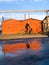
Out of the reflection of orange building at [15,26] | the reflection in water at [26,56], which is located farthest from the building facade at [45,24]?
the reflection in water at [26,56]

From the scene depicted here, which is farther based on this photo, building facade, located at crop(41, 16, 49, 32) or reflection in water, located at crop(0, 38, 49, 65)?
building facade, located at crop(41, 16, 49, 32)

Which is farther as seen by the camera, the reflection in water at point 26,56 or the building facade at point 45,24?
the building facade at point 45,24

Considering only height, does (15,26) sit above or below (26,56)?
below

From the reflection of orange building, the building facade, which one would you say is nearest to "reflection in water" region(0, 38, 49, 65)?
the building facade

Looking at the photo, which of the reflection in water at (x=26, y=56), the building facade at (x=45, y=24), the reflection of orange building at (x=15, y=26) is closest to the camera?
the reflection in water at (x=26, y=56)

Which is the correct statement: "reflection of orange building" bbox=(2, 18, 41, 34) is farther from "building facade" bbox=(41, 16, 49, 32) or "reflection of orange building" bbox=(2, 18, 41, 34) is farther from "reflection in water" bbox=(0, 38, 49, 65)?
"reflection in water" bbox=(0, 38, 49, 65)

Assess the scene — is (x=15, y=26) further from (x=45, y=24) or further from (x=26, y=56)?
(x=26, y=56)

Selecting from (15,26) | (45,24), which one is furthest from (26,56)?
(15,26)

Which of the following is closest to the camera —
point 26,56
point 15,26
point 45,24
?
point 26,56

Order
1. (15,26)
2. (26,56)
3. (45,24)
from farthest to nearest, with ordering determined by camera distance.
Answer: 1. (15,26)
2. (45,24)
3. (26,56)

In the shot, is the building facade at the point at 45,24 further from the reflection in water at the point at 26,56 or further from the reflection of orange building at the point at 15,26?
the reflection in water at the point at 26,56

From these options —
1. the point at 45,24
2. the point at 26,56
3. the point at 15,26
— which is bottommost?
the point at 15,26

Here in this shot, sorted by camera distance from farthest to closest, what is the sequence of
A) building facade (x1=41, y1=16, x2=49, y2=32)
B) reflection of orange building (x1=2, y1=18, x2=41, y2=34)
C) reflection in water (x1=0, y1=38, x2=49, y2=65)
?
reflection of orange building (x1=2, y1=18, x2=41, y2=34), building facade (x1=41, y1=16, x2=49, y2=32), reflection in water (x1=0, y1=38, x2=49, y2=65)

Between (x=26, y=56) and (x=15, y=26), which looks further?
(x=15, y=26)
